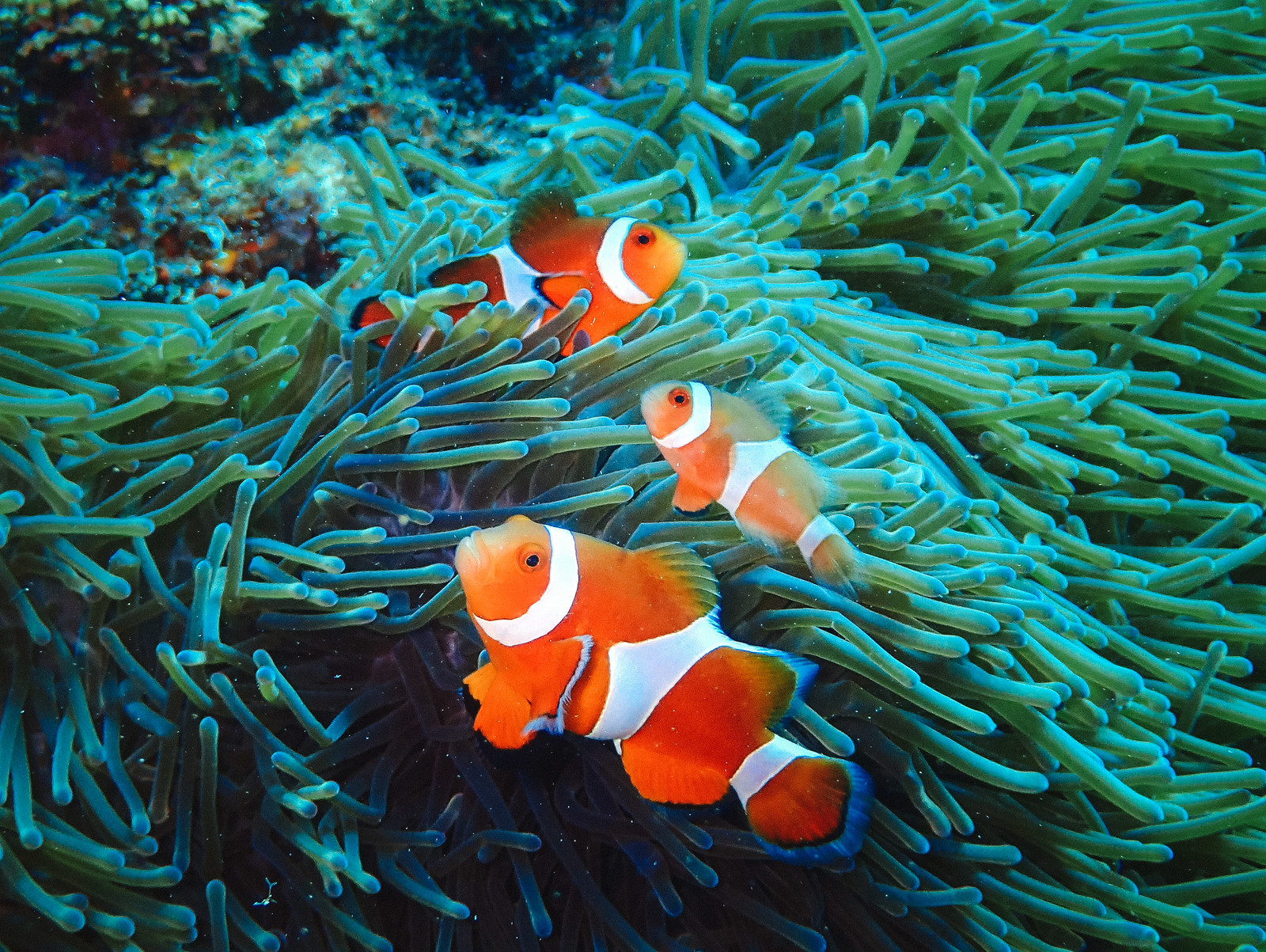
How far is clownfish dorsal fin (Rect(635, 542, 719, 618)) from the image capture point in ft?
3.66

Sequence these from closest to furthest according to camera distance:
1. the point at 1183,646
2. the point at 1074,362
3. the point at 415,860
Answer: the point at 415,860 < the point at 1183,646 < the point at 1074,362

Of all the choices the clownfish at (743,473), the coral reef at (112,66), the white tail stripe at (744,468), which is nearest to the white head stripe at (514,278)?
the clownfish at (743,473)

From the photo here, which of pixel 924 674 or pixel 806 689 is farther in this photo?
pixel 924 674

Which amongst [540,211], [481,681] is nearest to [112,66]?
[540,211]

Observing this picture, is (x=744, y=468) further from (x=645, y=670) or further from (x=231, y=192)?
(x=231, y=192)

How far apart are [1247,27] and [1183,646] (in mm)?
1783

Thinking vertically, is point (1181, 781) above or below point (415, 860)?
below

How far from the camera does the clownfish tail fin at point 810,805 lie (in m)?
1.14

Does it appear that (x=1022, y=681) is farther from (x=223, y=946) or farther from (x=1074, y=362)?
(x=223, y=946)

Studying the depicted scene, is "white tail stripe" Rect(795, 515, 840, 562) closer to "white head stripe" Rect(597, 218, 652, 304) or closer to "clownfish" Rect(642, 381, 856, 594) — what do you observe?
"clownfish" Rect(642, 381, 856, 594)

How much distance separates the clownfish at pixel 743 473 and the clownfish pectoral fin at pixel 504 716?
386 mm

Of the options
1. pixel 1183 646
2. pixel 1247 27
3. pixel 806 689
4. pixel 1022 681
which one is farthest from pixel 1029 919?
pixel 1247 27

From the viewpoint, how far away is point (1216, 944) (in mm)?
1661

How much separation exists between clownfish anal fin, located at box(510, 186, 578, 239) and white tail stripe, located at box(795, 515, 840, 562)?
77cm
